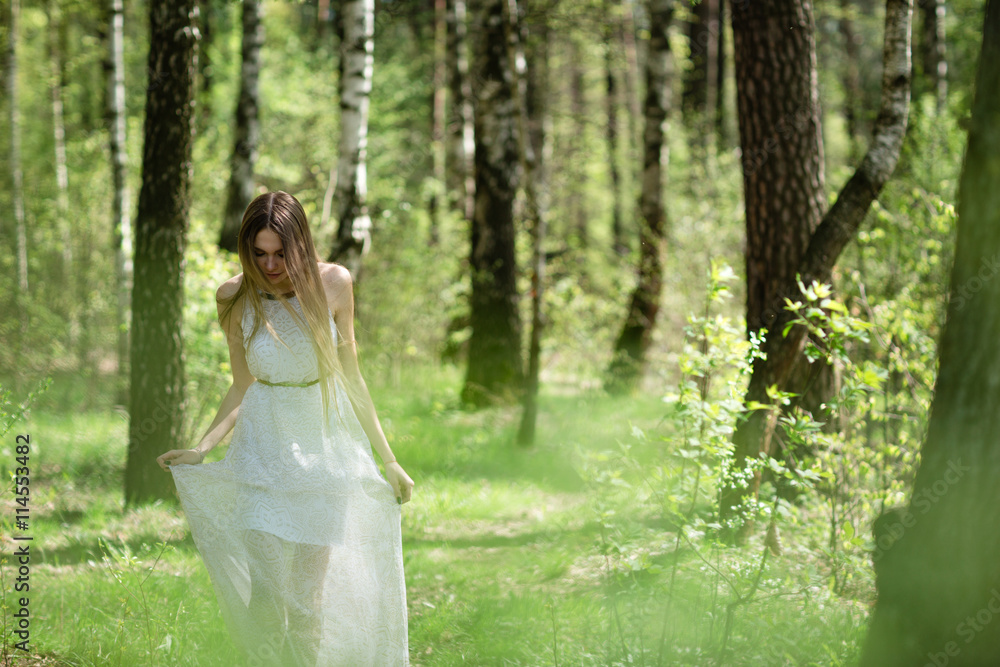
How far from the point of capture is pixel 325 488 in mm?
2812

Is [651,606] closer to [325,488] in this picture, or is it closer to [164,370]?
[325,488]

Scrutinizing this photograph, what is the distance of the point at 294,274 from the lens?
274 centimetres

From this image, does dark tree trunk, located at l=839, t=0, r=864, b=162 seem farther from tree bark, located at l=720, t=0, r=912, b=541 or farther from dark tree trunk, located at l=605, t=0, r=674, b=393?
tree bark, located at l=720, t=0, r=912, b=541

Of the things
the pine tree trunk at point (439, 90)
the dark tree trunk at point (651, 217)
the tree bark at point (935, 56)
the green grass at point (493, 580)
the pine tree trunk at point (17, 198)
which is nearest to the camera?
the green grass at point (493, 580)

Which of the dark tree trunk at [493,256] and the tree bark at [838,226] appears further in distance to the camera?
the dark tree trunk at [493,256]

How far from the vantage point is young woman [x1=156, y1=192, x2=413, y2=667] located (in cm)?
277

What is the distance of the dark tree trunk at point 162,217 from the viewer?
15.9 ft

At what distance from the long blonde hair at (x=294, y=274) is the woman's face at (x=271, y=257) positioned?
0.05ft

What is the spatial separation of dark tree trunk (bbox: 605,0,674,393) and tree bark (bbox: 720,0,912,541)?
18.6 ft

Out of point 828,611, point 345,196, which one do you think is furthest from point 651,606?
point 345,196

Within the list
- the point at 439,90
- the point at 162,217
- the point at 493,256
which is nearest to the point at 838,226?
the point at 162,217

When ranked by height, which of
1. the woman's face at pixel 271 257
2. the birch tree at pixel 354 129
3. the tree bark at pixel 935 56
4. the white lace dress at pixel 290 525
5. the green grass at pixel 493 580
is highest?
the tree bark at pixel 935 56

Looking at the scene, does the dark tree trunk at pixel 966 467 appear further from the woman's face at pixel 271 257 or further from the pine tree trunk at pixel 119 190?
the pine tree trunk at pixel 119 190

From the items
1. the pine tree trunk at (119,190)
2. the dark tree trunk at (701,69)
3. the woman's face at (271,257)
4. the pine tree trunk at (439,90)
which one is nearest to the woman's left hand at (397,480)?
the woman's face at (271,257)
